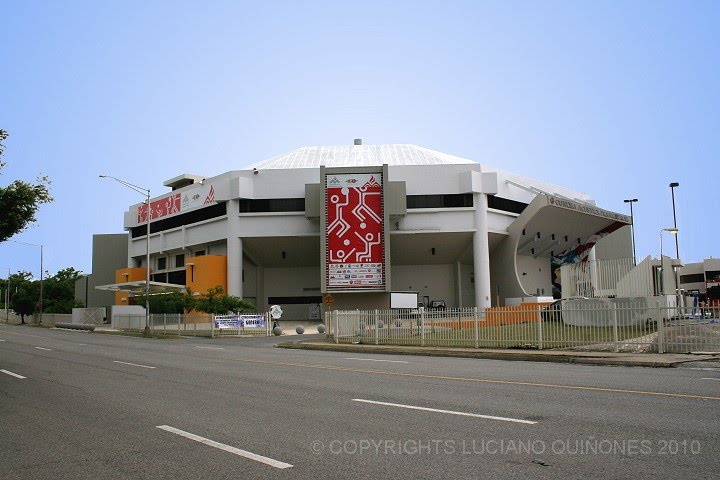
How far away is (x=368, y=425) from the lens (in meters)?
8.11

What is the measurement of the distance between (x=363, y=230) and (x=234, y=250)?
13.2 m

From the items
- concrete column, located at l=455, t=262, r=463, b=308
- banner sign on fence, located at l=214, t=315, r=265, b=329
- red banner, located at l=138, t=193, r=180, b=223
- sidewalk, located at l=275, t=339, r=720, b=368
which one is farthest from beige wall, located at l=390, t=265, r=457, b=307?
sidewalk, located at l=275, t=339, r=720, b=368

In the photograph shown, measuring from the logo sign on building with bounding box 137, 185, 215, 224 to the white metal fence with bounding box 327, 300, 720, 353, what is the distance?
133 feet

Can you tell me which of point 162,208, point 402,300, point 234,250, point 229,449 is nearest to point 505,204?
point 402,300

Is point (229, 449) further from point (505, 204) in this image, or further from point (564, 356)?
point (505, 204)

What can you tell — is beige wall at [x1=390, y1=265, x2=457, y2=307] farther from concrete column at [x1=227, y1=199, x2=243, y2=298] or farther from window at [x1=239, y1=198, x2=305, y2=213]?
concrete column at [x1=227, y1=199, x2=243, y2=298]

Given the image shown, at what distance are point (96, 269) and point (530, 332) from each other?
243 ft

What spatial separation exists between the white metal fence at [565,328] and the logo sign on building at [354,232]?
89.3 feet

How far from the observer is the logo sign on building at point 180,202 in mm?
63844

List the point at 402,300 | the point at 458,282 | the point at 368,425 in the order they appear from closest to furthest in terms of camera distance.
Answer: the point at 368,425 < the point at 402,300 < the point at 458,282

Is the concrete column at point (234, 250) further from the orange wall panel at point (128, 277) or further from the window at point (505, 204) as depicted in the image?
the window at point (505, 204)

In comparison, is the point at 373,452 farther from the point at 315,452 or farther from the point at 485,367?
the point at 485,367

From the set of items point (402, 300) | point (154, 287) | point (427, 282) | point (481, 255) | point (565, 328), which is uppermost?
point (481, 255)

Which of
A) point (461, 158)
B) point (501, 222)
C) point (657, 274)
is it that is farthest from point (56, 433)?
point (461, 158)
